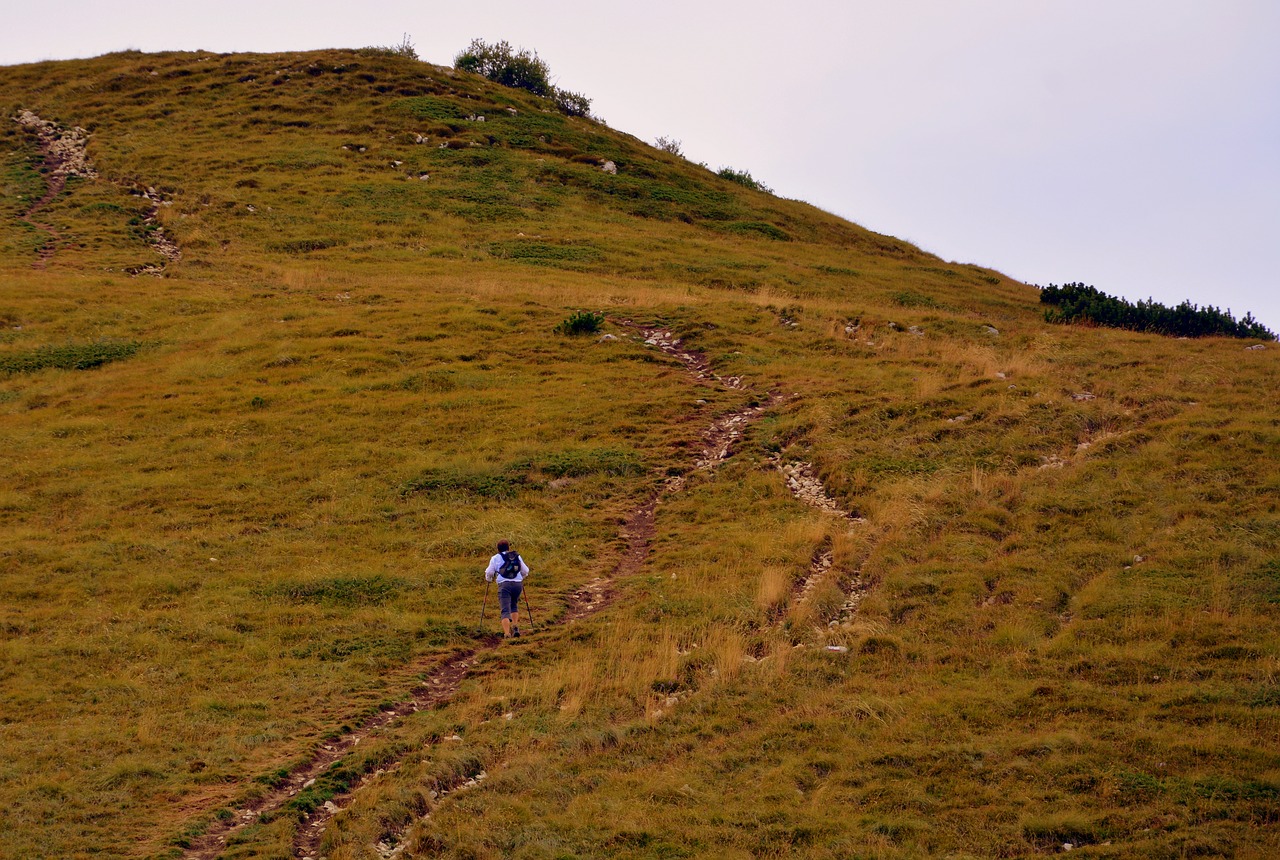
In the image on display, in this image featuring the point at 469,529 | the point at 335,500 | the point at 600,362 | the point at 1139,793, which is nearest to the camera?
the point at 1139,793

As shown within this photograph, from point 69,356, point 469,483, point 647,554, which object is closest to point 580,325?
point 469,483

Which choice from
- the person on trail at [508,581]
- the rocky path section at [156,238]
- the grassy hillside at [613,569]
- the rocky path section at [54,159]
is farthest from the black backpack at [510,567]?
the rocky path section at [54,159]

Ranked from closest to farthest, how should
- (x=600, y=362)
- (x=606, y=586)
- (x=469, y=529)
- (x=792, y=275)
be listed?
(x=606, y=586), (x=469, y=529), (x=600, y=362), (x=792, y=275)

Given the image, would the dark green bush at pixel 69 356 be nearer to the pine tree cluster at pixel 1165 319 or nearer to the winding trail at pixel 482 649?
the winding trail at pixel 482 649

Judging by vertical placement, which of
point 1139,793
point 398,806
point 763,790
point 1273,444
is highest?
point 1273,444

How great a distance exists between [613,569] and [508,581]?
10.8ft

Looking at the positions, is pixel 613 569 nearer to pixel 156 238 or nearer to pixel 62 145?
pixel 156 238

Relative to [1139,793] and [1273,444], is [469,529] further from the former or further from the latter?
[1273,444]

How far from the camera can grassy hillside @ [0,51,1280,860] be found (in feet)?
41.9

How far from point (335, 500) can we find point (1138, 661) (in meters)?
17.7

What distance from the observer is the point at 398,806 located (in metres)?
13.1

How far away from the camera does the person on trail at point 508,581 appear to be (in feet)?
61.0

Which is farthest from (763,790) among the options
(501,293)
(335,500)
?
(501,293)

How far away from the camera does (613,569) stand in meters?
21.4
